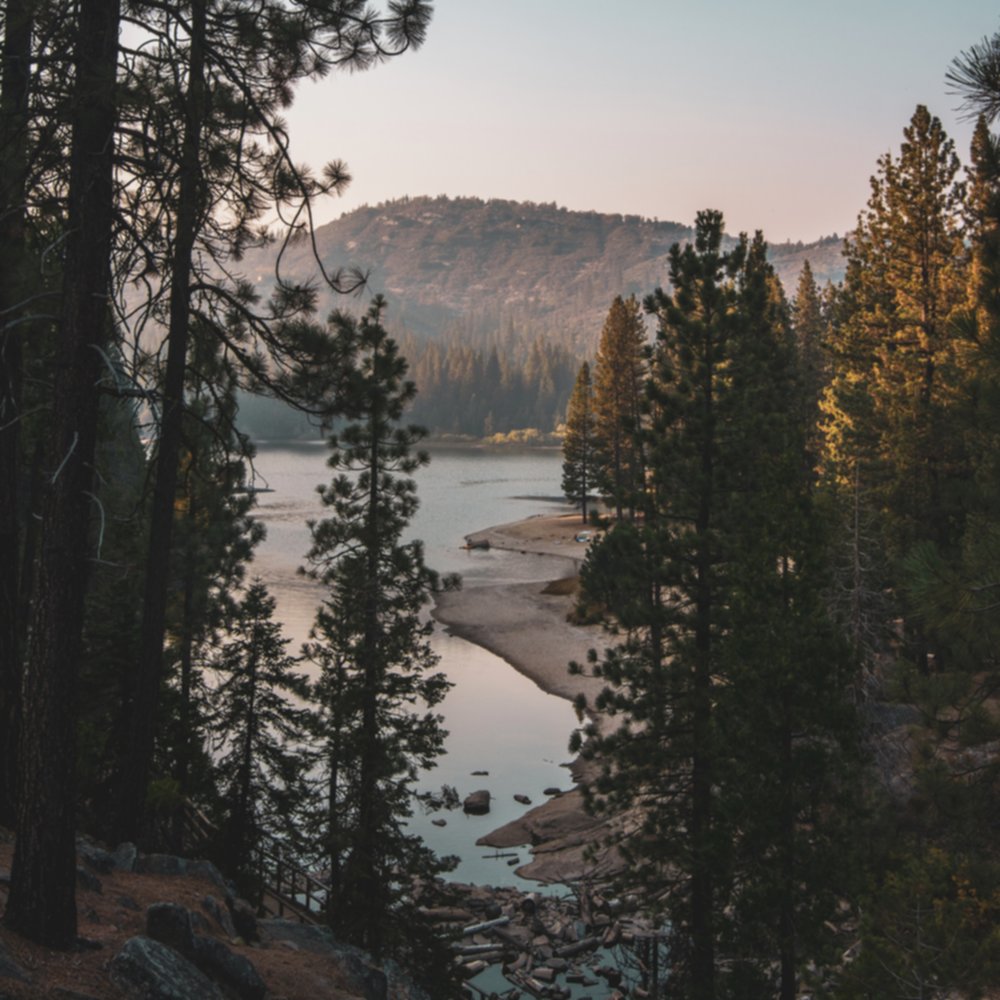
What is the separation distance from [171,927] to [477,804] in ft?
53.2

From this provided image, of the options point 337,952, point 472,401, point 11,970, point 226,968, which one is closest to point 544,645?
point 337,952

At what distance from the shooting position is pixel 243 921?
9.54 m

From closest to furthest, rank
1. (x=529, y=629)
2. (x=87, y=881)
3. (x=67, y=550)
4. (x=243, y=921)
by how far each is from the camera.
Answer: (x=67, y=550), (x=87, y=881), (x=243, y=921), (x=529, y=629)

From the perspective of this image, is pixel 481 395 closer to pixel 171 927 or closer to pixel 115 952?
pixel 171 927

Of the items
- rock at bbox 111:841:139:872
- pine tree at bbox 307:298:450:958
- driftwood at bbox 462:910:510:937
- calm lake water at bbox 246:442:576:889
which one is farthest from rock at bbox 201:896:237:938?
driftwood at bbox 462:910:510:937

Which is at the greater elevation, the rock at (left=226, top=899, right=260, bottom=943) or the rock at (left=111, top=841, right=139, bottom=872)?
the rock at (left=111, top=841, right=139, bottom=872)

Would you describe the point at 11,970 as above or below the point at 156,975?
above

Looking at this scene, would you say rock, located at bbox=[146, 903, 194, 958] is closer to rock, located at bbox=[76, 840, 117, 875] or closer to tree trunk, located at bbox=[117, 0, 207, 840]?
rock, located at bbox=[76, 840, 117, 875]

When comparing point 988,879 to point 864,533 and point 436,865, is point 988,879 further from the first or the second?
point 864,533

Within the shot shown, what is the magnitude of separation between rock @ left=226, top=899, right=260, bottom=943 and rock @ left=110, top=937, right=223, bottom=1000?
2.70 metres

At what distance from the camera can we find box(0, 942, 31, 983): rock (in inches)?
231

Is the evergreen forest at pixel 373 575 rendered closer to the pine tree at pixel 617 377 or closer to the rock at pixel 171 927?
the rock at pixel 171 927

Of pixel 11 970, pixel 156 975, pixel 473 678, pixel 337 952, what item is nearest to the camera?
pixel 11 970

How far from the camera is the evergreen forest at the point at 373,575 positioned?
→ 6.82m
